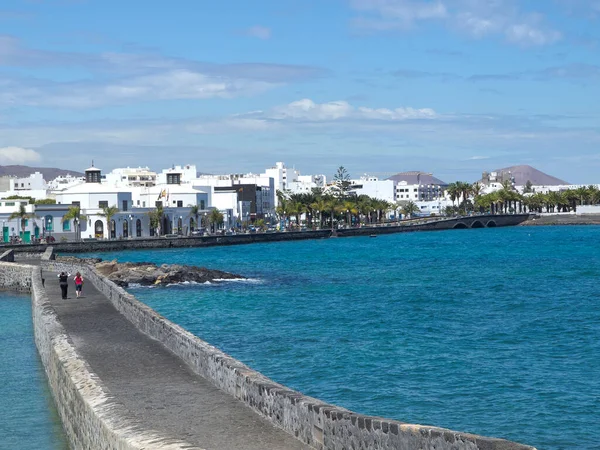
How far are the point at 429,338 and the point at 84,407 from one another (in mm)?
21733

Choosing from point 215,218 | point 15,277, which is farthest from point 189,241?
point 15,277

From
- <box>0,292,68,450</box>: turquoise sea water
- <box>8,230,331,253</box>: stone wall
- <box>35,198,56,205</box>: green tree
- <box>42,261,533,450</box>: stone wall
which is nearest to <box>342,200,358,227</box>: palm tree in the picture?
<box>8,230,331,253</box>: stone wall

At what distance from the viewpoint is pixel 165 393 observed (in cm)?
1805

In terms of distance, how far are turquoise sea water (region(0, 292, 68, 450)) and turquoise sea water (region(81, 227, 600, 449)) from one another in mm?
6378

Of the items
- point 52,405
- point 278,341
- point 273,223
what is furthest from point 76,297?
point 273,223

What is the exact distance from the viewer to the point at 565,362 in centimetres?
3027

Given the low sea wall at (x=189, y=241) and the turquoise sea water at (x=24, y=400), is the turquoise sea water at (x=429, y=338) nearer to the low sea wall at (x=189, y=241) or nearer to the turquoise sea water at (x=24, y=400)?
the turquoise sea water at (x=24, y=400)

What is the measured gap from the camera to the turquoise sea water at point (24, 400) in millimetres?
19781

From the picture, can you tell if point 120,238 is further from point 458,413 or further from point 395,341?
point 458,413

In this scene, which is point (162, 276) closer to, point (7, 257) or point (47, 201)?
point (7, 257)

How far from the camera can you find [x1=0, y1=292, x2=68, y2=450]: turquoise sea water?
19.8 metres

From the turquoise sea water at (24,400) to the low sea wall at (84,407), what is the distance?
33cm

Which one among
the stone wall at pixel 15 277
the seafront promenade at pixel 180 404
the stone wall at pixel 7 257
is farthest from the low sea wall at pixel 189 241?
the seafront promenade at pixel 180 404

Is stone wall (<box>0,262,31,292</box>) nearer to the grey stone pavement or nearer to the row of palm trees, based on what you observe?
the grey stone pavement
